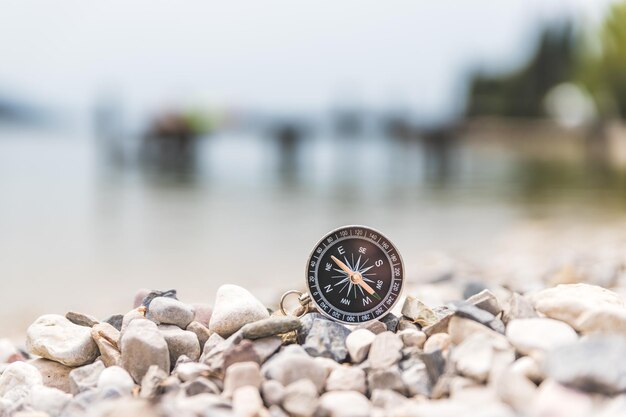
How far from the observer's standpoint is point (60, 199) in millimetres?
14531

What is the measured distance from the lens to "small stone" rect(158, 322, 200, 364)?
258 centimetres

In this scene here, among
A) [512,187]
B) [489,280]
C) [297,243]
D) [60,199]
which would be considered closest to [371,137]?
[512,187]

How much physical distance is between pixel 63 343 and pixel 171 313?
40cm

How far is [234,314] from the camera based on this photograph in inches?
103

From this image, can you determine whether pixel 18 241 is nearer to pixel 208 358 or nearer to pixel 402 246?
pixel 402 246

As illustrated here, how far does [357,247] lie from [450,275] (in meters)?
2.72

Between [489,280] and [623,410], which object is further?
[489,280]

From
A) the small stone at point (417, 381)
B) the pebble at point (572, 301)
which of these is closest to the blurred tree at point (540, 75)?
the pebble at point (572, 301)

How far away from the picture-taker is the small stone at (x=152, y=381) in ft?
7.49

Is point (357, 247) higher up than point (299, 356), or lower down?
higher up

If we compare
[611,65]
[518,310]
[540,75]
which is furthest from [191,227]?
[540,75]

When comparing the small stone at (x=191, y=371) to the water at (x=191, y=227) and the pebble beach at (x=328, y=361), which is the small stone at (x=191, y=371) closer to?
the pebble beach at (x=328, y=361)

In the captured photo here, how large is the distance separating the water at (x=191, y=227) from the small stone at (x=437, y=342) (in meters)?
2.49

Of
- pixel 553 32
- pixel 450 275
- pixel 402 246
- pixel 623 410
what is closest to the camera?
pixel 623 410
